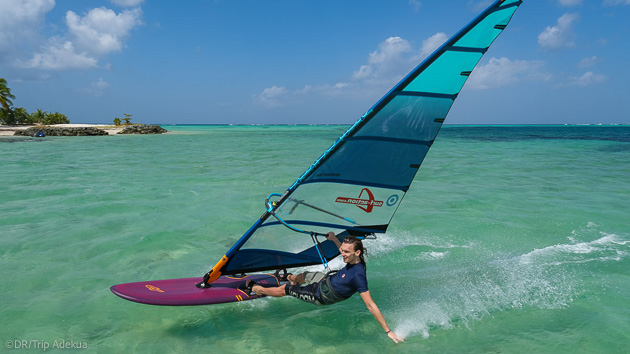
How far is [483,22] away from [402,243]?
17.1 feet

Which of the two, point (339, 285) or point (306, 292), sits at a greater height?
point (339, 285)

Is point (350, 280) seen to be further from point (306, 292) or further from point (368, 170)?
point (368, 170)

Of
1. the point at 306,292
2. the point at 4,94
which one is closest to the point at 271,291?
the point at 306,292

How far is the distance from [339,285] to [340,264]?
2.06m

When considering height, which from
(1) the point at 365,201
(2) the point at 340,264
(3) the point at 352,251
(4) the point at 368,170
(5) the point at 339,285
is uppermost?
(4) the point at 368,170

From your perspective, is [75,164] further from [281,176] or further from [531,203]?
[531,203]

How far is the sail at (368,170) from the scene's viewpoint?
12.5 ft

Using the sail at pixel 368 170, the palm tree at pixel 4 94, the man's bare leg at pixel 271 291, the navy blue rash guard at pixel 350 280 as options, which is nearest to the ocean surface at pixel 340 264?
the man's bare leg at pixel 271 291

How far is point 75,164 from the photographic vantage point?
62.8 feet

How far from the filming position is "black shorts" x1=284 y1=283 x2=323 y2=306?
15.2 feet

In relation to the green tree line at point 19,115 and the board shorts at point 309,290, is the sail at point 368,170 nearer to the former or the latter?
the board shorts at point 309,290

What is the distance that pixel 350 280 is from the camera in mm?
4320

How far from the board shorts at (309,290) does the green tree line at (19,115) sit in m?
64.6

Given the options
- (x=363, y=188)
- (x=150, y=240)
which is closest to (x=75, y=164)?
(x=150, y=240)
